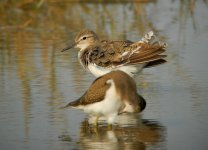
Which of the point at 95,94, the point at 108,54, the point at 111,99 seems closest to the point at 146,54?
the point at 108,54

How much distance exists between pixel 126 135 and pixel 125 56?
7.58 feet

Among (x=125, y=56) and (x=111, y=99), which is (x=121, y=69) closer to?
(x=125, y=56)

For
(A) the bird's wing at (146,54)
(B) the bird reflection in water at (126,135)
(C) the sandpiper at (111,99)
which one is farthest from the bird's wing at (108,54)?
(C) the sandpiper at (111,99)

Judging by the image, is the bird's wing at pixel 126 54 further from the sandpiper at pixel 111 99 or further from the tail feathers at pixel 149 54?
the sandpiper at pixel 111 99

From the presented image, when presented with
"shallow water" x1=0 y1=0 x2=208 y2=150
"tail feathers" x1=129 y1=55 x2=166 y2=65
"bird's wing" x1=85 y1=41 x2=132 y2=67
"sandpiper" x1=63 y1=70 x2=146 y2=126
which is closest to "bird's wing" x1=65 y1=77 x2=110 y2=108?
"sandpiper" x1=63 y1=70 x2=146 y2=126

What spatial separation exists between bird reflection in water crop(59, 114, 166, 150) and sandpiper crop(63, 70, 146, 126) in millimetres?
156

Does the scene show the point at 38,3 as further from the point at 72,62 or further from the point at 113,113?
the point at 113,113

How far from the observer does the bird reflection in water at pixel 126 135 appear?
27.2 feet

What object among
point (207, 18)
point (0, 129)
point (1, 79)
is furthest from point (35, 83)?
point (207, 18)

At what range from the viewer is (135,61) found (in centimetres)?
1070

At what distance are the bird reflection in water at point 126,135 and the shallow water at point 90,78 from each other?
0.04 ft

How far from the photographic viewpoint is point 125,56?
1082cm

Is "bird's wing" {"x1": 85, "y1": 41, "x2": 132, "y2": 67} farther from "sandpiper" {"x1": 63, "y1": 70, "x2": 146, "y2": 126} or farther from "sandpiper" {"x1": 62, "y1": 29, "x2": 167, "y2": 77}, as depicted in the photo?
"sandpiper" {"x1": 63, "y1": 70, "x2": 146, "y2": 126}

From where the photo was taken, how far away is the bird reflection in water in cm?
830
